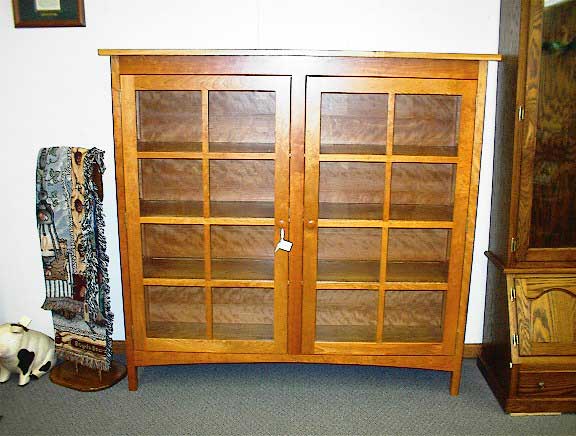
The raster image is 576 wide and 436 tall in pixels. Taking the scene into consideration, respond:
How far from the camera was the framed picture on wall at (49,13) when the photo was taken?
2.47 m

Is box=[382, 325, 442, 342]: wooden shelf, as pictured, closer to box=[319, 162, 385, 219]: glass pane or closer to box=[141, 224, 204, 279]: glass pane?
box=[319, 162, 385, 219]: glass pane

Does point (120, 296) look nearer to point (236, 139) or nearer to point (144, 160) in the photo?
point (144, 160)

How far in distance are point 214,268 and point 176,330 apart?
1.10 ft

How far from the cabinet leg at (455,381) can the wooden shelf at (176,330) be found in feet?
3.62

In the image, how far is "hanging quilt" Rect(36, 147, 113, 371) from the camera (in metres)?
2.33

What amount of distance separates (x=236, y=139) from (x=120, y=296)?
1.00m

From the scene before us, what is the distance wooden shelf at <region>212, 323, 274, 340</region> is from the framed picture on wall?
59.5 inches

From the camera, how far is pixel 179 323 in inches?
103

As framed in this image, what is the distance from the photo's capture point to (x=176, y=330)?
2.51 meters

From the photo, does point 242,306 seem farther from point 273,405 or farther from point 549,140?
point 549,140

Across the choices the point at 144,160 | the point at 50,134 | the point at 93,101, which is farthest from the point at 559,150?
the point at 50,134

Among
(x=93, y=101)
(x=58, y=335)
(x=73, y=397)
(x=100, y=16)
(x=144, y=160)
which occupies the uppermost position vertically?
(x=100, y=16)

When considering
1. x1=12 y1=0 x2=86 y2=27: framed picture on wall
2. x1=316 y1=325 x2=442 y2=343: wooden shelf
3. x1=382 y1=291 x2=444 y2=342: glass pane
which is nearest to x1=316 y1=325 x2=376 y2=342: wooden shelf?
x1=316 y1=325 x2=442 y2=343: wooden shelf

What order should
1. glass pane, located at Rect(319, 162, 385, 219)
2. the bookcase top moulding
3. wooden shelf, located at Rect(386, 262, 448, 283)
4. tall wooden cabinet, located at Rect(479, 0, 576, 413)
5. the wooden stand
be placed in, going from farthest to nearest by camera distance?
1. glass pane, located at Rect(319, 162, 385, 219)
2. the wooden stand
3. wooden shelf, located at Rect(386, 262, 448, 283)
4. tall wooden cabinet, located at Rect(479, 0, 576, 413)
5. the bookcase top moulding
